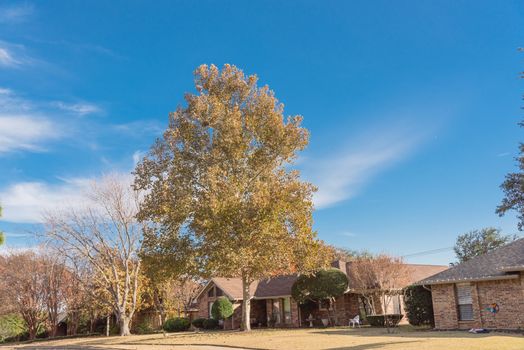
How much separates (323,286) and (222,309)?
9.01 m

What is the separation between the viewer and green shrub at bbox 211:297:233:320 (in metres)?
36.8

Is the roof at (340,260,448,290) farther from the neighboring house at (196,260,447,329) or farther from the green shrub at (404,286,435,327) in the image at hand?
the green shrub at (404,286,435,327)

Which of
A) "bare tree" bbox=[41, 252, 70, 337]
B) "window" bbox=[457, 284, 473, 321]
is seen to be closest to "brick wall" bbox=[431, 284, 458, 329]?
"window" bbox=[457, 284, 473, 321]

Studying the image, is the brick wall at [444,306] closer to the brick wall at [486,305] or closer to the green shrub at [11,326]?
the brick wall at [486,305]

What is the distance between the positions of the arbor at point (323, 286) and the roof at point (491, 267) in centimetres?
813

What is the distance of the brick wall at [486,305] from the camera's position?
2162 cm

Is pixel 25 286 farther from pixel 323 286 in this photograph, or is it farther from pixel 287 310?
pixel 323 286

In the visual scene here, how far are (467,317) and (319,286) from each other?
1090cm

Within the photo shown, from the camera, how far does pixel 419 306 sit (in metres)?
26.8

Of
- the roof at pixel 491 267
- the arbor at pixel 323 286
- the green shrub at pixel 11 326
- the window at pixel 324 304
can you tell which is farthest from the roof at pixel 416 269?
the green shrub at pixel 11 326

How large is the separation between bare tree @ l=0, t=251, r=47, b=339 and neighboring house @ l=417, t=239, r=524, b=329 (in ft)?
107

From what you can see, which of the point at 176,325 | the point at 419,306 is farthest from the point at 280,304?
the point at 419,306

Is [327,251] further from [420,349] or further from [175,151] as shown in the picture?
[420,349]

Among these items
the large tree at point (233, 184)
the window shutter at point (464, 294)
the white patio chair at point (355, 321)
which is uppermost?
the large tree at point (233, 184)
